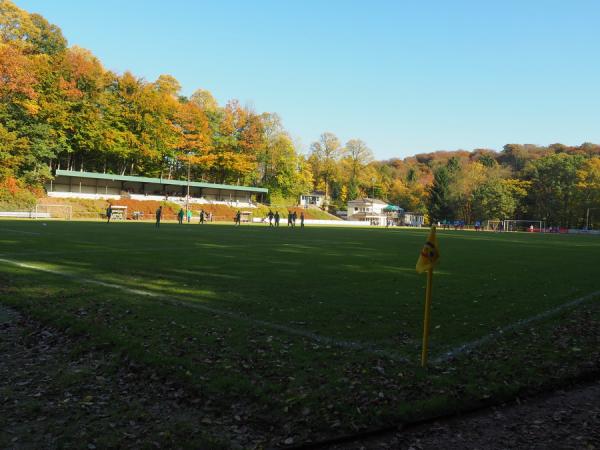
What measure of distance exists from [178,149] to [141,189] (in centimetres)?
940

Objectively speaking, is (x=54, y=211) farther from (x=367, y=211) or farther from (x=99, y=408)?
(x=367, y=211)

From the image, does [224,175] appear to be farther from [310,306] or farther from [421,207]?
[310,306]

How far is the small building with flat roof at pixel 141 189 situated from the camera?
62406 mm

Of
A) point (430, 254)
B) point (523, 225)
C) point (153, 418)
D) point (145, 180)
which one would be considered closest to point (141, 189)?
point (145, 180)

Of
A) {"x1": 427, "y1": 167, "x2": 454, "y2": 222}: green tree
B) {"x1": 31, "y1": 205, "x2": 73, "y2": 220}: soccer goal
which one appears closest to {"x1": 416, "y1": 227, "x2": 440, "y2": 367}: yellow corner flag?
{"x1": 31, "y1": 205, "x2": 73, "y2": 220}: soccer goal

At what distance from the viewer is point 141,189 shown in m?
71.6

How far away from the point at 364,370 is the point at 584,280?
11.0 metres

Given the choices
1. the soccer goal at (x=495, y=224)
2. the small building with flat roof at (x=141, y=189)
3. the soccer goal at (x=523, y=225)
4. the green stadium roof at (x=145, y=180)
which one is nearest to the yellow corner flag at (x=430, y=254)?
the small building with flat roof at (x=141, y=189)

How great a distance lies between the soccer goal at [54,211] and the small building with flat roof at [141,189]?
693 centimetres

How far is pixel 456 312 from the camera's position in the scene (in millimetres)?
8398

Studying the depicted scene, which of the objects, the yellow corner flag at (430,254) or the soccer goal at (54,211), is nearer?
the yellow corner flag at (430,254)

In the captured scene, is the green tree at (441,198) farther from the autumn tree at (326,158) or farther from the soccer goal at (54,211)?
the soccer goal at (54,211)

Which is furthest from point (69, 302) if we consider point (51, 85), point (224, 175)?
point (224, 175)

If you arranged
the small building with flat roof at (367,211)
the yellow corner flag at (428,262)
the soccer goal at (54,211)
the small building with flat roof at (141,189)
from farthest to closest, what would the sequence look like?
the small building with flat roof at (367,211)
the small building with flat roof at (141,189)
the soccer goal at (54,211)
the yellow corner flag at (428,262)
